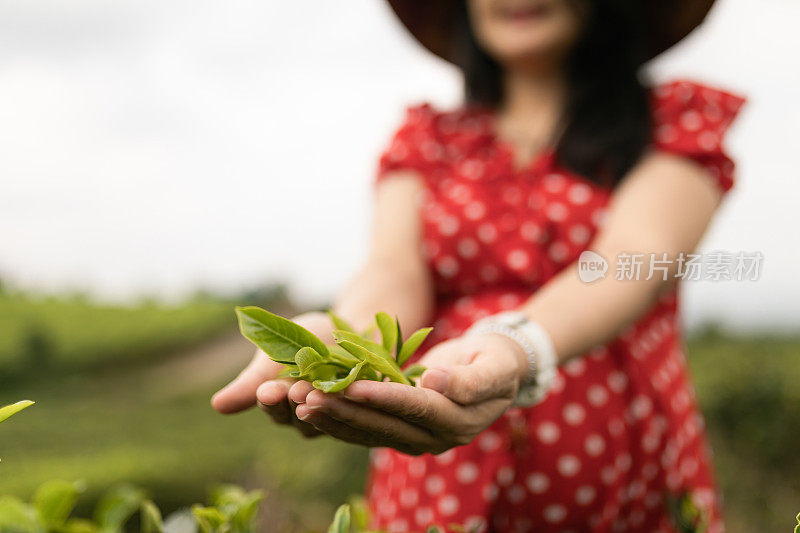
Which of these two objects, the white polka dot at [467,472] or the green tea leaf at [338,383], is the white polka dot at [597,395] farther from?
the green tea leaf at [338,383]

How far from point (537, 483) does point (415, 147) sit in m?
0.76

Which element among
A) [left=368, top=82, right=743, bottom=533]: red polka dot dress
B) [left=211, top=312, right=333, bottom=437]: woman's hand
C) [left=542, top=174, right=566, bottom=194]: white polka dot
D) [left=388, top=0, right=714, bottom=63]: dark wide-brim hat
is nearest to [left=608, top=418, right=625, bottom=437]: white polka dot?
[left=368, top=82, right=743, bottom=533]: red polka dot dress

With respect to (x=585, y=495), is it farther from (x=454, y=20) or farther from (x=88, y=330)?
(x=88, y=330)

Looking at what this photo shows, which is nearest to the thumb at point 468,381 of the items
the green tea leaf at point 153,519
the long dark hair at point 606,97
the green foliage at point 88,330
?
the green tea leaf at point 153,519

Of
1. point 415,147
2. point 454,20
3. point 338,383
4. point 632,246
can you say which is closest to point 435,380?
point 338,383

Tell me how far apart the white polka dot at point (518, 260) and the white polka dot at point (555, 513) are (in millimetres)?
438

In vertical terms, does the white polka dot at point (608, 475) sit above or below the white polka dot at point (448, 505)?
above

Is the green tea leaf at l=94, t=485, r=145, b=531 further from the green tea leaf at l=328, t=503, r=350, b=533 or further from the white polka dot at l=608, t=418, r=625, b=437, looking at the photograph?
the white polka dot at l=608, t=418, r=625, b=437

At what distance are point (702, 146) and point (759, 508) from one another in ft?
9.06

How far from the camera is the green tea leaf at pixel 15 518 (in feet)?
2.01

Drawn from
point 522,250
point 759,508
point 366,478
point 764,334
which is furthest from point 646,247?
point 764,334

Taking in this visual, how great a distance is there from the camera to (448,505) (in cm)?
118

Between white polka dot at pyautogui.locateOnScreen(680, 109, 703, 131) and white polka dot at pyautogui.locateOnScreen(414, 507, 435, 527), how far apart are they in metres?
0.89

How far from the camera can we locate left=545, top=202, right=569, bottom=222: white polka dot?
1264mm
